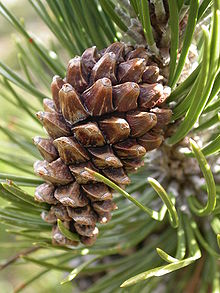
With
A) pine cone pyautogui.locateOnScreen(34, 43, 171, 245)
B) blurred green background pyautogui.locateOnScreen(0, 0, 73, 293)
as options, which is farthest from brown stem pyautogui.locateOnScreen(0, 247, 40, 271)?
pine cone pyautogui.locateOnScreen(34, 43, 171, 245)

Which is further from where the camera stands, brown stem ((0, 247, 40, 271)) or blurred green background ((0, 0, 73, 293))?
blurred green background ((0, 0, 73, 293))

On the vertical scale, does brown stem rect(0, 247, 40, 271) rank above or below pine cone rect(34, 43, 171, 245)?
below

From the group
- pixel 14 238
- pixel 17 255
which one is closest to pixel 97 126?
pixel 17 255

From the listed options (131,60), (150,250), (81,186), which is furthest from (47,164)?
(150,250)

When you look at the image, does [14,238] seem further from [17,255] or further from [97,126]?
[97,126]

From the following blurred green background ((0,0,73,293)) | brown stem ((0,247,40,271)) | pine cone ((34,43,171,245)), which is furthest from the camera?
blurred green background ((0,0,73,293))

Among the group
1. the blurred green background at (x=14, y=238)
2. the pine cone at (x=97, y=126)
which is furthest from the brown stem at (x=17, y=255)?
the pine cone at (x=97, y=126)

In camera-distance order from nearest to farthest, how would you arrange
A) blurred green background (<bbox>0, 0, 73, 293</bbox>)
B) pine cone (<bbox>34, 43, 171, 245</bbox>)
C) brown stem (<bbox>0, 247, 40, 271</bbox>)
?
pine cone (<bbox>34, 43, 171, 245</bbox>)
brown stem (<bbox>0, 247, 40, 271</bbox>)
blurred green background (<bbox>0, 0, 73, 293</bbox>)

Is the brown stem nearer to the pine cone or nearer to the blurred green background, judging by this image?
the blurred green background
